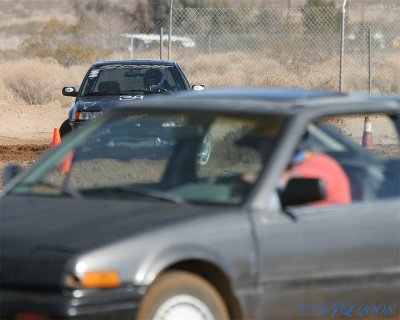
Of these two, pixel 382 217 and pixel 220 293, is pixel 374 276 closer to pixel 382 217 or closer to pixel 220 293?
pixel 382 217

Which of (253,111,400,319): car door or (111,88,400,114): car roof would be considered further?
(111,88,400,114): car roof

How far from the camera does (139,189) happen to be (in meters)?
6.30

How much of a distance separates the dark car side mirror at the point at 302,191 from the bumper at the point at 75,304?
1.00 meters

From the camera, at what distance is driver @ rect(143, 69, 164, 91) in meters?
17.0

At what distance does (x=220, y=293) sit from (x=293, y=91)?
5.46 ft

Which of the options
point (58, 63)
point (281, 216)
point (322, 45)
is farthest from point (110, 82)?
point (58, 63)

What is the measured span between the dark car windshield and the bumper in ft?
37.4

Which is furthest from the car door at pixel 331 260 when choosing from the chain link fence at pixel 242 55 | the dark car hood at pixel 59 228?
the chain link fence at pixel 242 55

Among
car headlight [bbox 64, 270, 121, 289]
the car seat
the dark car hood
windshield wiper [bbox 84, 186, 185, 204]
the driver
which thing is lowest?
car headlight [bbox 64, 270, 121, 289]

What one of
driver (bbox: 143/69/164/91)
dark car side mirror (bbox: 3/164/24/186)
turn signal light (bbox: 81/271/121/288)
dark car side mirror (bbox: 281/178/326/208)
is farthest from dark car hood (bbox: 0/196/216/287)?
driver (bbox: 143/69/164/91)

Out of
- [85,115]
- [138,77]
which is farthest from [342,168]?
[138,77]

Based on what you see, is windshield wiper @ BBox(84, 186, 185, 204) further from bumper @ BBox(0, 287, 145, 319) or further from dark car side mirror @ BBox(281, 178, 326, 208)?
bumper @ BBox(0, 287, 145, 319)

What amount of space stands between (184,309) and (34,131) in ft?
58.7

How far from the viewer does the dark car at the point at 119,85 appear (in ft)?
53.7
